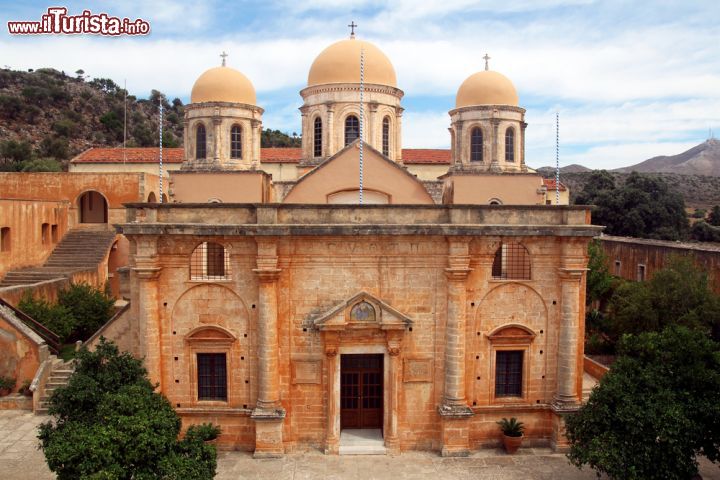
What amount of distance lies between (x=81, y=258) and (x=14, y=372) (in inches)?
451

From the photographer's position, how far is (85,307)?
71.3 ft

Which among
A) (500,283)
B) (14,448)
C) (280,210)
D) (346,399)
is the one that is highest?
(280,210)

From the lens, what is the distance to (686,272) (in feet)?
69.8

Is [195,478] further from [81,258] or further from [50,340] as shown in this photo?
[81,258]

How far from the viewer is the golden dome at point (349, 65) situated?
21.2m

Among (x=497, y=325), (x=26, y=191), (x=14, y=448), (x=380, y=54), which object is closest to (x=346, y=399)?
(x=497, y=325)

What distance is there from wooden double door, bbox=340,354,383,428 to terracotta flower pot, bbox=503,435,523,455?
3224 millimetres

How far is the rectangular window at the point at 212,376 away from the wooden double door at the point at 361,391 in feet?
9.94

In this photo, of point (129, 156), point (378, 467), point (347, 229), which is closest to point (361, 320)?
point (347, 229)

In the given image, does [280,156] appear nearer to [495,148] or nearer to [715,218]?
[495,148]

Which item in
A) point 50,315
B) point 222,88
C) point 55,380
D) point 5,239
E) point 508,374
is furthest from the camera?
point 5,239

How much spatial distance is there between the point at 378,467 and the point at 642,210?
4066cm

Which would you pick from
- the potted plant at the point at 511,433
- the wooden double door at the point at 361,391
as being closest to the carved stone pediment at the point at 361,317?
the wooden double door at the point at 361,391

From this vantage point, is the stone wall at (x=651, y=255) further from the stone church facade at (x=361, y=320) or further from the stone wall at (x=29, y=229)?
the stone wall at (x=29, y=229)
